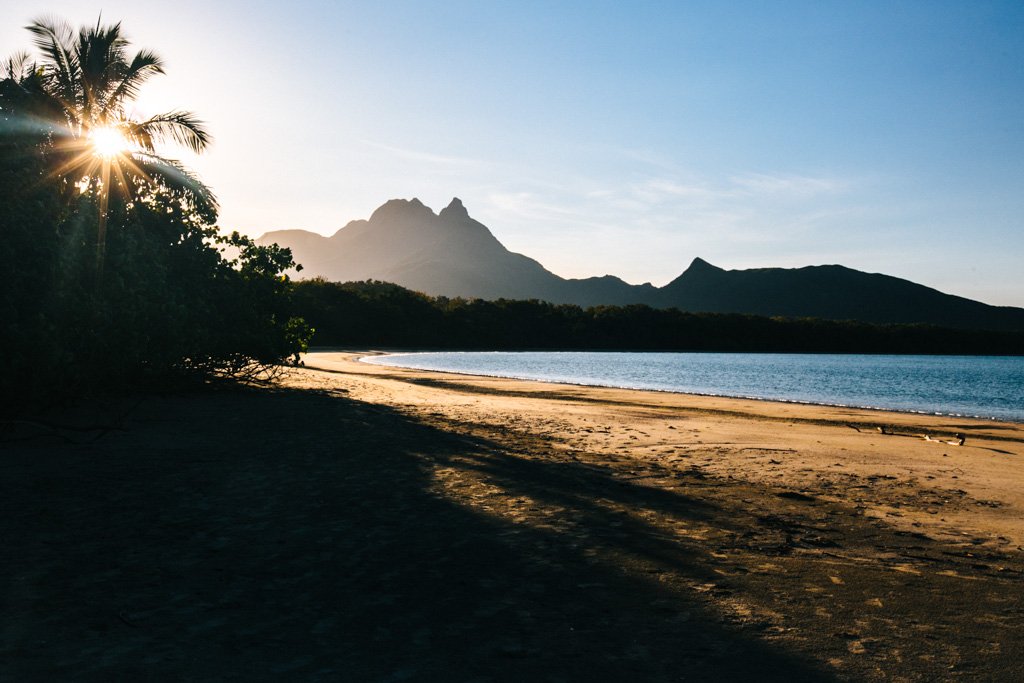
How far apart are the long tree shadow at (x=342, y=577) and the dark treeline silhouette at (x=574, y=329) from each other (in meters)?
98.8

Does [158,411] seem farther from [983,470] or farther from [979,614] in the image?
[983,470]

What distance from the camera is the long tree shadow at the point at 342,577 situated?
3840mm

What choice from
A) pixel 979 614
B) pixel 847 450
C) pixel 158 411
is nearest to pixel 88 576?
pixel 979 614

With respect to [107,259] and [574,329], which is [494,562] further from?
[574,329]


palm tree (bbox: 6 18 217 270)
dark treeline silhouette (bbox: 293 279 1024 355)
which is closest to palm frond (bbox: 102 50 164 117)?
palm tree (bbox: 6 18 217 270)

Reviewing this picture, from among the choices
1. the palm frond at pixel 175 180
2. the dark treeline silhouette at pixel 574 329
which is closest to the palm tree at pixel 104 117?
the palm frond at pixel 175 180

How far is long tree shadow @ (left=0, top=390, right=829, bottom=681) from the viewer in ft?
12.6

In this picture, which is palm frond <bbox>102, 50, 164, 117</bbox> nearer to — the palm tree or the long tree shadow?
the palm tree

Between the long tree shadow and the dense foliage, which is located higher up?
the dense foliage

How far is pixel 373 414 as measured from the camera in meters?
16.6

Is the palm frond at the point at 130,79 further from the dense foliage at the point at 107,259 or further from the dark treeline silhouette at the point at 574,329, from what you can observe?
the dark treeline silhouette at the point at 574,329

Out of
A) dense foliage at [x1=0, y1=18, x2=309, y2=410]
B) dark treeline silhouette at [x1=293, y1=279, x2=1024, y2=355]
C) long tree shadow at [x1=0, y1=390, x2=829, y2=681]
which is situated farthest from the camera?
dark treeline silhouette at [x1=293, y1=279, x2=1024, y2=355]

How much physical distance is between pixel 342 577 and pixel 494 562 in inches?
51.1

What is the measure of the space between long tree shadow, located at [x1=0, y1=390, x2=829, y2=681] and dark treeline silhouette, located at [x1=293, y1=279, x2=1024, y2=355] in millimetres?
98790
